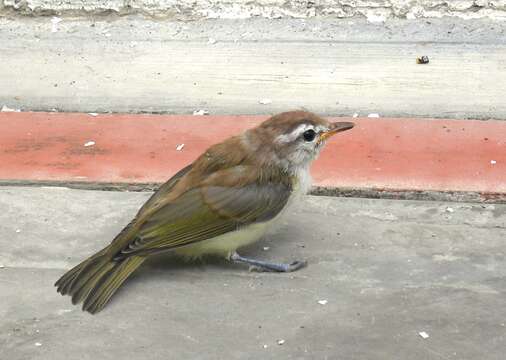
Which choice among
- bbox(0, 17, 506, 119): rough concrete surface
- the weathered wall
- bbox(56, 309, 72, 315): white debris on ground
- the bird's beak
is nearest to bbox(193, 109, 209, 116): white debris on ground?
bbox(0, 17, 506, 119): rough concrete surface

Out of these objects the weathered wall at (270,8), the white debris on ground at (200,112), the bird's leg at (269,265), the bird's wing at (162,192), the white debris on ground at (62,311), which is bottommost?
the white debris on ground at (62,311)

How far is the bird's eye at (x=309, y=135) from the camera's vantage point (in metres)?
4.86

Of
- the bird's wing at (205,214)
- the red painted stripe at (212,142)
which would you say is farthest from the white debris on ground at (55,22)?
the bird's wing at (205,214)

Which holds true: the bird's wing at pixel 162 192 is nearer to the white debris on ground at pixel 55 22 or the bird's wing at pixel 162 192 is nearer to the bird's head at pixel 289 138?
the bird's head at pixel 289 138

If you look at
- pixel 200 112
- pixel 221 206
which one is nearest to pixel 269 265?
pixel 221 206

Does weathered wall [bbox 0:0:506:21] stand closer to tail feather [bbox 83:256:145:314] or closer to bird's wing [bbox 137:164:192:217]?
bird's wing [bbox 137:164:192:217]

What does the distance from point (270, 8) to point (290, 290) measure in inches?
142

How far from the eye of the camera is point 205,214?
4.68 m

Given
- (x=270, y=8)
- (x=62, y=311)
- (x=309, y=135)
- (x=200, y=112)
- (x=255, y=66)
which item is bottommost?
(x=62, y=311)

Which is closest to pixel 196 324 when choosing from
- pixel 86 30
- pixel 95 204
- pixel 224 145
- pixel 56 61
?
pixel 224 145

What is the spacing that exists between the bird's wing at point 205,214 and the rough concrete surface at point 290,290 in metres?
0.19

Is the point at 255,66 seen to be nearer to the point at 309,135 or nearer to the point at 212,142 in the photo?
the point at 212,142

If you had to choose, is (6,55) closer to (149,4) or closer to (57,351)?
(149,4)

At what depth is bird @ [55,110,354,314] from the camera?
458 centimetres
